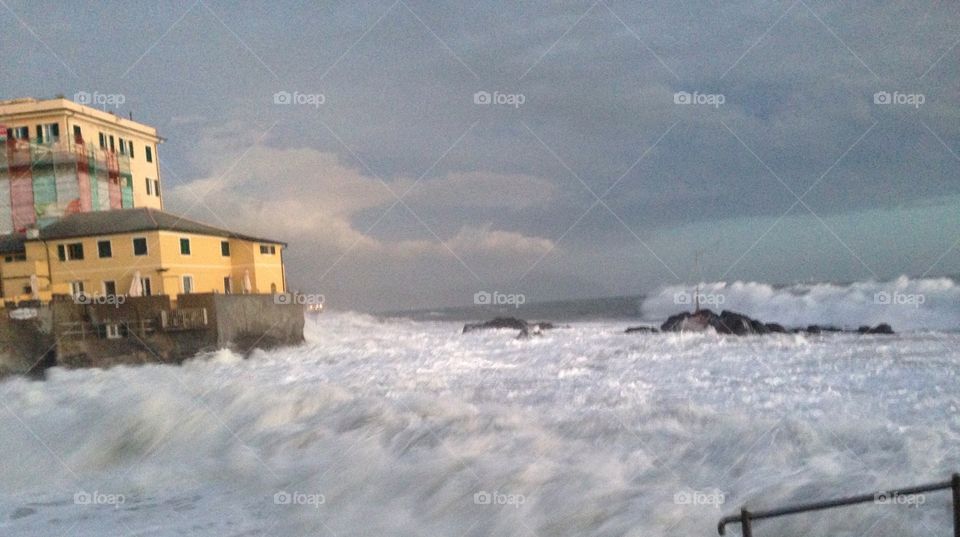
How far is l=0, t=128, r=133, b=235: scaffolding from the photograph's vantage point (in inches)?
1024

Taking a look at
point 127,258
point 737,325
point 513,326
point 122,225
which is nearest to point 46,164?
point 122,225

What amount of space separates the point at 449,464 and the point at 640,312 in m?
19.5

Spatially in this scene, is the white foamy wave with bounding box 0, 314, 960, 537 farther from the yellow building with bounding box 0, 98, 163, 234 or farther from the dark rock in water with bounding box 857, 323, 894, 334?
the yellow building with bounding box 0, 98, 163, 234

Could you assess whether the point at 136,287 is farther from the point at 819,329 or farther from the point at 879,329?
the point at 879,329

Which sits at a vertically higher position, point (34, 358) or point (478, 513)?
point (34, 358)

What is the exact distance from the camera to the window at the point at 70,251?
22484 millimetres

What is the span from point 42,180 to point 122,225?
23.9 ft

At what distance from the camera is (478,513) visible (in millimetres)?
6555

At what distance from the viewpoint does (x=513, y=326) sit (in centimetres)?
2203

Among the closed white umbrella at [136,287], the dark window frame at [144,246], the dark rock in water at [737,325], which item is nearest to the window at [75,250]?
the dark window frame at [144,246]

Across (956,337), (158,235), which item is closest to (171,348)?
(158,235)

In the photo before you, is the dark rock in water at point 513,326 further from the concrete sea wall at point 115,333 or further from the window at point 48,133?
the window at point 48,133

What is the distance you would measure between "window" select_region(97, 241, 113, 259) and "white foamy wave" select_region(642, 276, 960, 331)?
2035 centimetres

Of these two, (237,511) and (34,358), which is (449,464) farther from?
(34,358)
